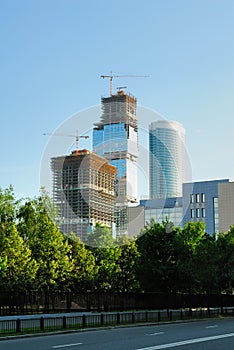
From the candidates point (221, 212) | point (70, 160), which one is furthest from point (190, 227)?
point (221, 212)

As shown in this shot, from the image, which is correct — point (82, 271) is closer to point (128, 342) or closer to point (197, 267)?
Result: point (197, 267)

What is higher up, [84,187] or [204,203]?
[204,203]

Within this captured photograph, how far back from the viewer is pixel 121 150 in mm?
22641

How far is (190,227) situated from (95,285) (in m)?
11.5

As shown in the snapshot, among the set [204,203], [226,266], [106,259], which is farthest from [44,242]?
[204,203]

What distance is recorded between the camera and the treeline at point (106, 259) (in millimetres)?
45844

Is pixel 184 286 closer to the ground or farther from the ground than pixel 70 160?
closer to the ground

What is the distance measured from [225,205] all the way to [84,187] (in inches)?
4351

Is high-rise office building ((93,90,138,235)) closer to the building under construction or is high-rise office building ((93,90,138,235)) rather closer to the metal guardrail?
the building under construction

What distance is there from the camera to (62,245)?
5341cm

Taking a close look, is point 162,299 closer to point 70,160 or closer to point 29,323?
point 29,323

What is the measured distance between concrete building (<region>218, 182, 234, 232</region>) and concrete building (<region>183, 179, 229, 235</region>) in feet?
31.2

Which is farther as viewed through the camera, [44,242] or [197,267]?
[44,242]

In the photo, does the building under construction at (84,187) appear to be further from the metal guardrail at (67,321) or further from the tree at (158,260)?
the tree at (158,260)
